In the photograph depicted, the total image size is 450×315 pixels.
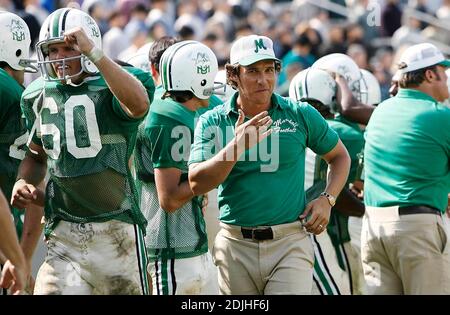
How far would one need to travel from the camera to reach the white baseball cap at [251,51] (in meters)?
6.63

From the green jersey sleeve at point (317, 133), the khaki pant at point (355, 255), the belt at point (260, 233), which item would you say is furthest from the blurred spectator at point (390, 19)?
the belt at point (260, 233)

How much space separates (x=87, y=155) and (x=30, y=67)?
139 cm

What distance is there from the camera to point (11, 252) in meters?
5.26

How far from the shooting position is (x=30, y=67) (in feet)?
25.2

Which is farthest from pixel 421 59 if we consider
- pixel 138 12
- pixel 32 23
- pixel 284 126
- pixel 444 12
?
pixel 444 12

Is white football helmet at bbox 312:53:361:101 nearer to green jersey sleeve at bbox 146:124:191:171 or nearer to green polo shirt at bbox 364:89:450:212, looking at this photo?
green polo shirt at bbox 364:89:450:212

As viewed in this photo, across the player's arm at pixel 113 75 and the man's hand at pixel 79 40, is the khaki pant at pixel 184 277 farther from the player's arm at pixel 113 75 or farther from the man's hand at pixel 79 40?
the man's hand at pixel 79 40

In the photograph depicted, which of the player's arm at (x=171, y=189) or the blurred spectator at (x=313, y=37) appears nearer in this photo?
the player's arm at (x=171, y=189)

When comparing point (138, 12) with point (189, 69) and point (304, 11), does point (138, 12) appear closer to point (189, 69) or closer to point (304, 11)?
point (304, 11)

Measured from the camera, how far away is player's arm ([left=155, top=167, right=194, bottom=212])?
22.1 feet

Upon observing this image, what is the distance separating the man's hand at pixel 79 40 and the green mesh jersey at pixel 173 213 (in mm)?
1030

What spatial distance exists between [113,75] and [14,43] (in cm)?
180

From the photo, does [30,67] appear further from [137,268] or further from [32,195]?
[137,268]
